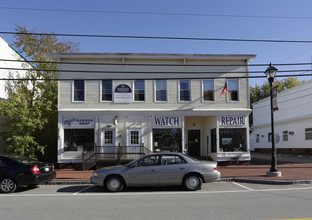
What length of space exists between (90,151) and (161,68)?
276 inches

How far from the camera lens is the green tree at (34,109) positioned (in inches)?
612

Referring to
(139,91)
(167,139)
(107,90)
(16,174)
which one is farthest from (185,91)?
(16,174)

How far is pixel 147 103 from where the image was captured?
16656mm

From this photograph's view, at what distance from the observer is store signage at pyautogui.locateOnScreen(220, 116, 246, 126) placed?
16.8 meters

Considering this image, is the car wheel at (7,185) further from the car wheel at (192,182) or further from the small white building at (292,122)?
the small white building at (292,122)

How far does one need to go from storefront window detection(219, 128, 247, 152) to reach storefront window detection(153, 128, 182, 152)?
109 inches

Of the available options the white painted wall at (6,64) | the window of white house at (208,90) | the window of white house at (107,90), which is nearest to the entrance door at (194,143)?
the window of white house at (208,90)

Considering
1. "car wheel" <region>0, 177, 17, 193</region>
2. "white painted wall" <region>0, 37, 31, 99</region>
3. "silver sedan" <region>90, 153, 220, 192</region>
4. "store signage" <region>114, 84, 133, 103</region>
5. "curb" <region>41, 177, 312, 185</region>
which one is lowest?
"curb" <region>41, 177, 312, 185</region>

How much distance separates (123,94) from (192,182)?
8.94 metres

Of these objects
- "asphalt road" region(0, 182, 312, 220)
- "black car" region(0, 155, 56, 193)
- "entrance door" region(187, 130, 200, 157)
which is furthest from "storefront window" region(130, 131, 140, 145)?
"black car" region(0, 155, 56, 193)

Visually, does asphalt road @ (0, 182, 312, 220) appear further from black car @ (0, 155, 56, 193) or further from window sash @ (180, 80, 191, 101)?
window sash @ (180, 80, 191, 101)

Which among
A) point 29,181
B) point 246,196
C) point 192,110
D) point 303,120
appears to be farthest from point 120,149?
point 303,120

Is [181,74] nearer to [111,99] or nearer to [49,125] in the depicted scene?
[111,99]

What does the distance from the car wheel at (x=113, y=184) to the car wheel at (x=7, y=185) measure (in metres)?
3.35
